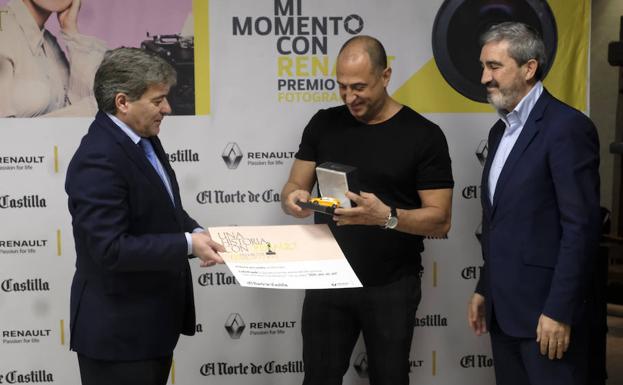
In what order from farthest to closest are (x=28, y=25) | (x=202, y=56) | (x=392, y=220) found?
1. (x=202, y=56)
2. (x=28, y=25)
3. (x=392, y=220)

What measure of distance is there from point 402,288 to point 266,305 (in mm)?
1000

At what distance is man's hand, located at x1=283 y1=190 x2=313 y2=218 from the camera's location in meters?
3.05

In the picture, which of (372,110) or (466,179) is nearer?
(372,110)

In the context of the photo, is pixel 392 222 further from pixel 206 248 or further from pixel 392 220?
pixel 206 248

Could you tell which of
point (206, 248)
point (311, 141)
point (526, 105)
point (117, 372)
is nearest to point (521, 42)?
point (526, 105)

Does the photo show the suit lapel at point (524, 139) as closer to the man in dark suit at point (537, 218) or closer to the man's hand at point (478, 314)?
the man in dark suit at point (537, 218)

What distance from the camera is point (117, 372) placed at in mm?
2525

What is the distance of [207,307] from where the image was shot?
13.0 ft

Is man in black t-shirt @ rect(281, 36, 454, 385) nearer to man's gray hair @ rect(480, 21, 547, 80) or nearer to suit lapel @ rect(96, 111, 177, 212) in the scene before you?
man's gray hair @ rect(480, 21, 547, 80)

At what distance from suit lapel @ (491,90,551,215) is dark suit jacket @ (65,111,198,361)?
1.14 meters

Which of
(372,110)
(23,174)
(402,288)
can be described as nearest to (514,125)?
(372,110)

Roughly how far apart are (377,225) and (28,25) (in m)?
1.91

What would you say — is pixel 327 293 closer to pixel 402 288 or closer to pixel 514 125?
pixel 402 288

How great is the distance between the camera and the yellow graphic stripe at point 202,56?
376cm
